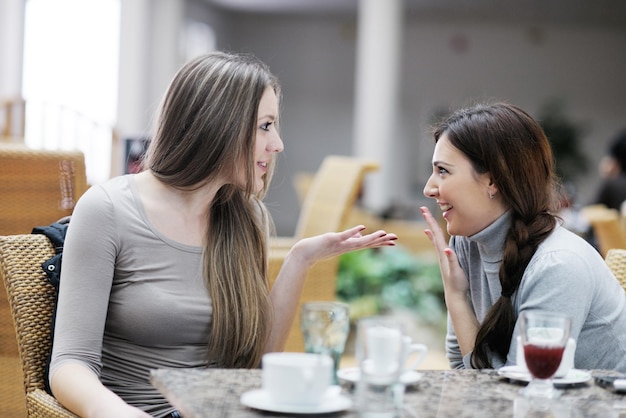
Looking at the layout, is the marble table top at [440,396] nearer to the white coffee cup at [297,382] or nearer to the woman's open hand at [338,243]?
the white coffee cup at [297,382]

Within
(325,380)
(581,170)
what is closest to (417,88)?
(581,170)

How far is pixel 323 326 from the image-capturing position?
119 centimetres

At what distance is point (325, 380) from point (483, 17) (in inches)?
526

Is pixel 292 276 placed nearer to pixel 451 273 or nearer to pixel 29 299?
pixel 451 273

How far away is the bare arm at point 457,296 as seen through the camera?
1682 mm

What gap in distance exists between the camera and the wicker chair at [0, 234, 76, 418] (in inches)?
60.9

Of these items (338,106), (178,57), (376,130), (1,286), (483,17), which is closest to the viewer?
(1,286)

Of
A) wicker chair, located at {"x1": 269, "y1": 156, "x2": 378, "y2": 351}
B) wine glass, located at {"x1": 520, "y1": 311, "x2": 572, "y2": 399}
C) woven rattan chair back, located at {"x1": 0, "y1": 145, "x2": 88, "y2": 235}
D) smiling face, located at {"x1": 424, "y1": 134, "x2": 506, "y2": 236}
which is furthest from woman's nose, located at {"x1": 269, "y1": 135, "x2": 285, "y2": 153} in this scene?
wicker chair, located at {"x1": 269, "y1": 156, "x2": 378, "y2": 351}

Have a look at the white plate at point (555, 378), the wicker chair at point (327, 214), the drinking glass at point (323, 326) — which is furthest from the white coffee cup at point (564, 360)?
the wicker chair at point (327, 214)

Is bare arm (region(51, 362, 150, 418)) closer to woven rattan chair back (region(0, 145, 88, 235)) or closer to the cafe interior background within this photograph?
woven rattan chair back (region(0, 145, 88, 235))

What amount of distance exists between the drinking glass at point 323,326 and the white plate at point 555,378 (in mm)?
256

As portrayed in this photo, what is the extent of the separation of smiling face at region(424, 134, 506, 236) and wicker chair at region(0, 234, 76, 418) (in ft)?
2.37

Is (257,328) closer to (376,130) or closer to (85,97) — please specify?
(376,130)

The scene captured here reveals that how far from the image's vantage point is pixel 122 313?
155 cm
